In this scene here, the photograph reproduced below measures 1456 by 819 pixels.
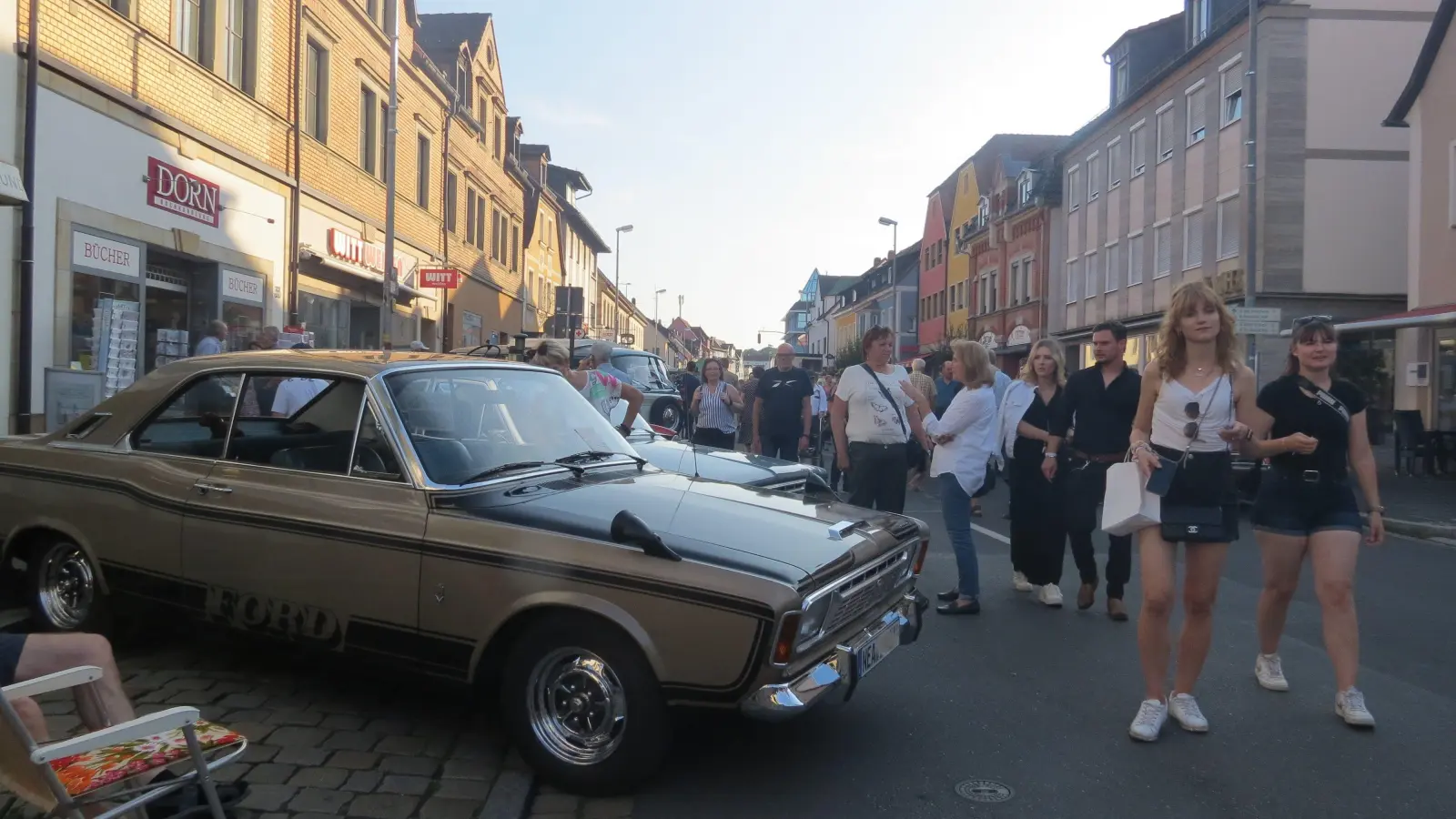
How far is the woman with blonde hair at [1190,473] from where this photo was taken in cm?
443

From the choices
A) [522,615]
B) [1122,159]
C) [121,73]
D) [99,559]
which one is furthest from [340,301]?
[1122,159]

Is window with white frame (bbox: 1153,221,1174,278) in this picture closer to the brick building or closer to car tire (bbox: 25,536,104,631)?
the brick building

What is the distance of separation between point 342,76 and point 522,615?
61.8 feet

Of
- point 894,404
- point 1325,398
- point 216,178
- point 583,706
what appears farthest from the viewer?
point 216,178

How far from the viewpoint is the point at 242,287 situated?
15.5m

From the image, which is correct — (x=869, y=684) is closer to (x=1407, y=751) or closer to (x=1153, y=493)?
(x=1153, y=493)

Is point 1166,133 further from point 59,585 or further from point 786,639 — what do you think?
point 59,585

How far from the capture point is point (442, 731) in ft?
14.8

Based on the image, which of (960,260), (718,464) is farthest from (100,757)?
(960,260)

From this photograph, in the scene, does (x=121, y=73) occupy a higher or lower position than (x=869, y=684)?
higher

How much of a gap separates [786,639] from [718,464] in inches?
138

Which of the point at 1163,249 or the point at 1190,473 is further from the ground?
the point at 1163,249

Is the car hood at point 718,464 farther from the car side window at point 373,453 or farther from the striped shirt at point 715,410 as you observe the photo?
the striped shirt at point 715,410

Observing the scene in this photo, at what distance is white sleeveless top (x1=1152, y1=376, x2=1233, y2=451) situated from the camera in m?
4.48
